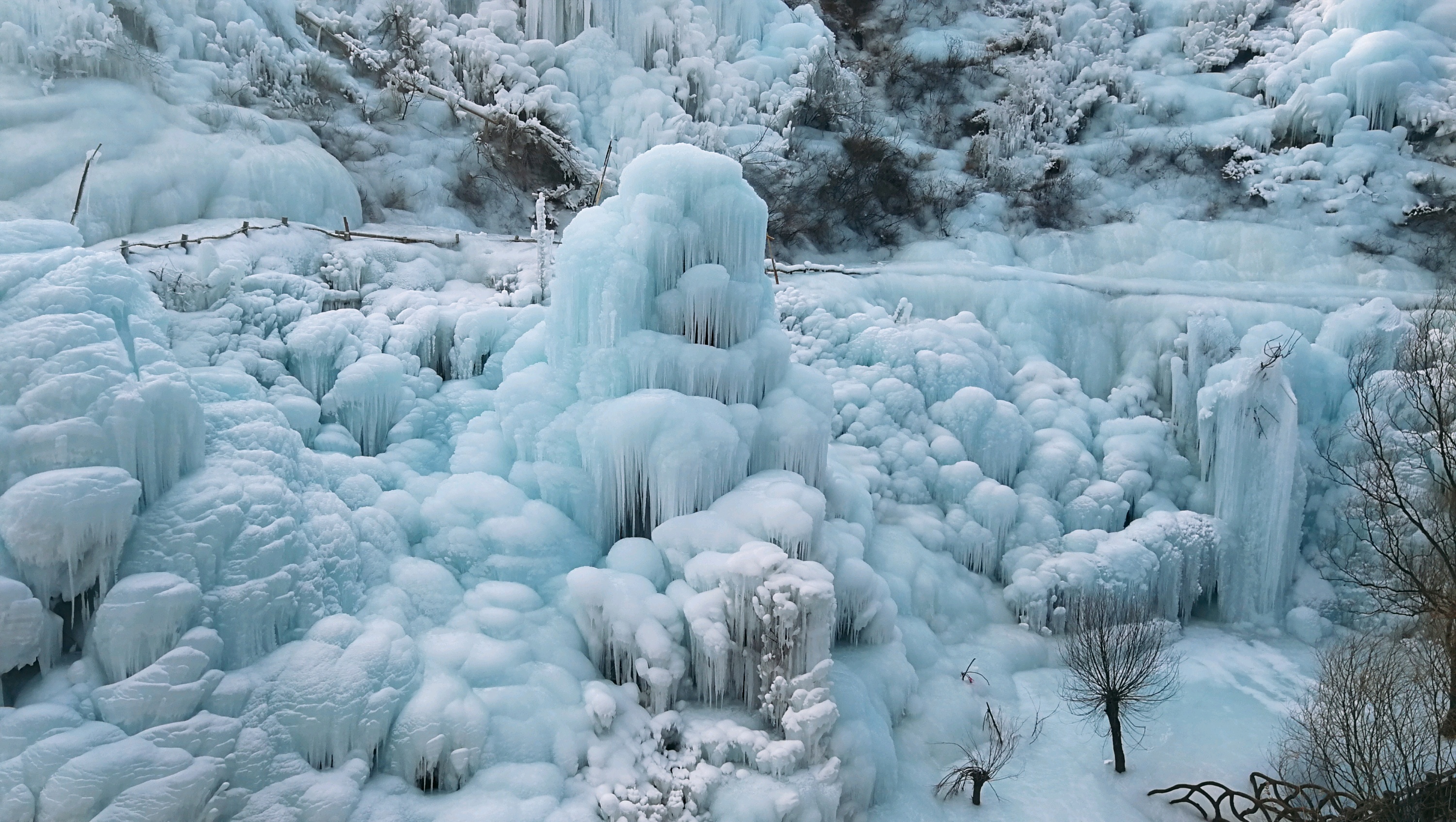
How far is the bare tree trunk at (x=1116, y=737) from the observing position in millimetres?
9305

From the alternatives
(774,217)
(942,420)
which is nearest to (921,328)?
(942,420)

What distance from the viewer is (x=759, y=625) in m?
8.44

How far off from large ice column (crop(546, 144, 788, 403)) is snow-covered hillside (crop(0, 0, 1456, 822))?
2.1 inches

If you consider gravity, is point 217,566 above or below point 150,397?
below

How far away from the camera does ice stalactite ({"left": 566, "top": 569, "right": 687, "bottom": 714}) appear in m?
8.44

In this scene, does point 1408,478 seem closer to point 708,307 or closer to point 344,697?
point 708,307

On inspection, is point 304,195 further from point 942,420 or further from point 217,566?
point 942,420

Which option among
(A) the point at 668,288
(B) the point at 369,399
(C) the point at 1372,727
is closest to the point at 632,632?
(A) the point at 668,288

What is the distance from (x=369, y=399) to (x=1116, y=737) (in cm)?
876

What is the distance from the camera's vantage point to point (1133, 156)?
21.5m

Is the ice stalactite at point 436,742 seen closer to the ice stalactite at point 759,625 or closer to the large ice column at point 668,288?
the ice stalactite at point 759,625

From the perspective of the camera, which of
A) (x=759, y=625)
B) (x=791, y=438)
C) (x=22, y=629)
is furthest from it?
(x=791, y=438)

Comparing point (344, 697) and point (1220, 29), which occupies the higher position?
point (1220, 29)

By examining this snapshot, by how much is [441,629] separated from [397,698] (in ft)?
2.97
